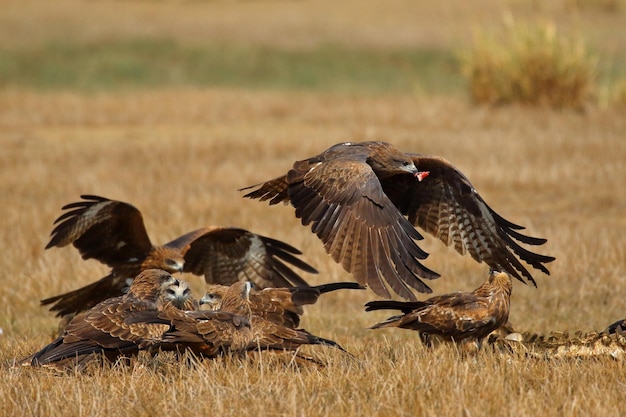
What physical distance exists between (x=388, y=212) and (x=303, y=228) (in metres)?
5.22

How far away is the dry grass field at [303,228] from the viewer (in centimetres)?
517

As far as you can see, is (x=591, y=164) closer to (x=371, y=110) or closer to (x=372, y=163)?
(x=371, y=110)

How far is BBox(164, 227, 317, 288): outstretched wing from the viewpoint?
27.0ft

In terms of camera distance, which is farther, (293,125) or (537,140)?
(293,125)

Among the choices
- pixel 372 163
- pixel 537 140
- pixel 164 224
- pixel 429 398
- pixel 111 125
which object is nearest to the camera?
pixel 429 398

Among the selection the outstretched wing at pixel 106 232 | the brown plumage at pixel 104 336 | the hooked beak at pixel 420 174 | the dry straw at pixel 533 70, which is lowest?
the brown plumage at pixel 104 336

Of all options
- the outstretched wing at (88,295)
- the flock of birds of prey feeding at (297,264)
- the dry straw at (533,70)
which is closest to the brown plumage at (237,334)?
the flock of birds of prey feeding at (297,264)

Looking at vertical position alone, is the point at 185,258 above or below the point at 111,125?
below

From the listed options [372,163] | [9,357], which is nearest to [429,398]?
[372,163]

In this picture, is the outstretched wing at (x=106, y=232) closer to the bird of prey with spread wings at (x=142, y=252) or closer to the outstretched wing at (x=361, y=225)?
the bird of prey with spread wings at (x=142, y=252)

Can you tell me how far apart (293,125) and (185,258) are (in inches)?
421

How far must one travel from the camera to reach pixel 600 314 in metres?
8.34

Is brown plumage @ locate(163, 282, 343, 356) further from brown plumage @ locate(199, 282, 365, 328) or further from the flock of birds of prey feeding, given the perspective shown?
brown plumage @ locate(199, 282, 365, 328)

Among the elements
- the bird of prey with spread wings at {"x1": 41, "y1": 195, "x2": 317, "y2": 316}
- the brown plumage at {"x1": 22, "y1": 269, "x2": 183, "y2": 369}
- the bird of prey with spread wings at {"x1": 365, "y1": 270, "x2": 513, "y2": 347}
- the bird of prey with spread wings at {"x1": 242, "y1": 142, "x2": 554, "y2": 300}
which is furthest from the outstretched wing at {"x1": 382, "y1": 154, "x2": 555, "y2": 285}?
the brown plumage at {"x1": 22, "y1": 269, "x2": 183, "y2": 369}
